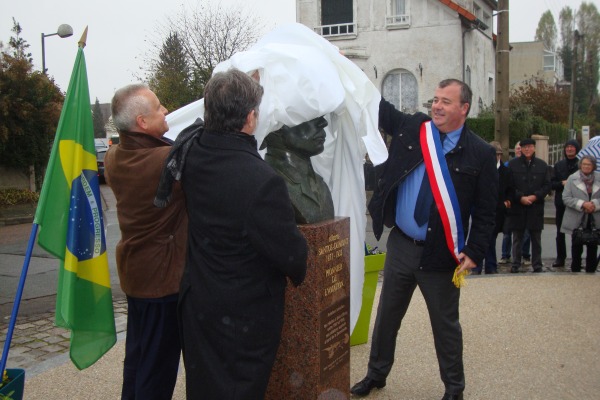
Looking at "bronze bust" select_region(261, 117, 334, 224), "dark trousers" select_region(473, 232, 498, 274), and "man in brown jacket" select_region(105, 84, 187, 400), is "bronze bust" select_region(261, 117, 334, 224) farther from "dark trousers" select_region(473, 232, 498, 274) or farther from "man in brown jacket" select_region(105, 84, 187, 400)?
"dark trousers" select_region(473, 232, 498, 274)

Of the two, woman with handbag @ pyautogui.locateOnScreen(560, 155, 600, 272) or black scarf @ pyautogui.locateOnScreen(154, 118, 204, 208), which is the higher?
black scarf @ pyautogui.locateOnScreen(154, 118, 204, 208)

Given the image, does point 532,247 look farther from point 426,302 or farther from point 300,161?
point 300,161

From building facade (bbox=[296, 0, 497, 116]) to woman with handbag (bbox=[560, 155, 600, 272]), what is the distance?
16629 millimetres

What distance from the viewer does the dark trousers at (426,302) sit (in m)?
3.71

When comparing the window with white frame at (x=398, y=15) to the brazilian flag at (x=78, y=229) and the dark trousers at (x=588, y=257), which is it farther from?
the brazilian flag at (x=78, y=229)

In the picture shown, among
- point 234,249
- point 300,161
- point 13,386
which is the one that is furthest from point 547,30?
point 13,386

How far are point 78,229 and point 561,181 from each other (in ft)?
24.1

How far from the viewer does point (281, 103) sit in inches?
127

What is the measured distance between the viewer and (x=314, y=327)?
3270mm

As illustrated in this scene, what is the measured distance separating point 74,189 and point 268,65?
3.98ft

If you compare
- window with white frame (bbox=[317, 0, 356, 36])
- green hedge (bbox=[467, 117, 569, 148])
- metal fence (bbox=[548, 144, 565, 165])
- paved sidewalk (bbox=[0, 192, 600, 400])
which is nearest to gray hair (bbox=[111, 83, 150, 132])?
paved sidewalk (bbox=[0, 192, 600, 400])

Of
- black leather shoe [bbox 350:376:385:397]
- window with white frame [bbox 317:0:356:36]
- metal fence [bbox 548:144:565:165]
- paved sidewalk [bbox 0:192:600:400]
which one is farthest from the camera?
window with white frame [bbox 317:0:356:36]

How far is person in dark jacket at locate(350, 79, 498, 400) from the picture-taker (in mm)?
3623

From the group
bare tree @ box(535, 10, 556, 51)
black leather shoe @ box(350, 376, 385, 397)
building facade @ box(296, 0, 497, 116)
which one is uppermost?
bare tree @ box(535, 10, 556, 51)
